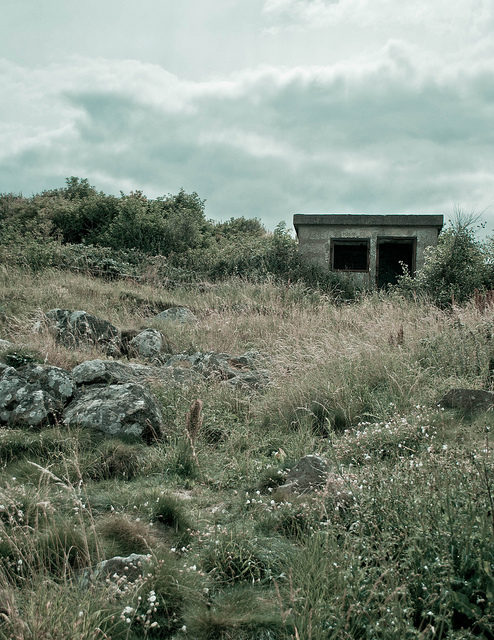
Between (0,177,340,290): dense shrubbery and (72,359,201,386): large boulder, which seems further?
(0,177,340,290): dense shrubbery

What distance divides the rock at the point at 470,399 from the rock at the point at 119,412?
10.0 feet

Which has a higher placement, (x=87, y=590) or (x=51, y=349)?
(x=51, y=349)

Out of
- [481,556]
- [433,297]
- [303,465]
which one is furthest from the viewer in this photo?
[433,297]

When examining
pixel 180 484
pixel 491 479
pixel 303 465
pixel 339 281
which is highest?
pixel 339 281

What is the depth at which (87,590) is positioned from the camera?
110 inches

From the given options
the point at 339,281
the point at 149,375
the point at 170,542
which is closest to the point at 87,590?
the point at 170,542

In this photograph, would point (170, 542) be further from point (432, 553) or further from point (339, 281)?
point (339, 281)

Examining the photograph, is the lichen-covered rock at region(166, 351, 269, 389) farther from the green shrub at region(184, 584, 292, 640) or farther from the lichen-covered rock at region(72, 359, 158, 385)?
the green shrub at region(184, 584, 292, 640)

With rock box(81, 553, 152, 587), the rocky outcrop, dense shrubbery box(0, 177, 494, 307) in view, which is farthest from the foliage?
rock box(81, 553, 152, 587)

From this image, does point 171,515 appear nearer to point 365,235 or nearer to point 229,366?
point 229,366

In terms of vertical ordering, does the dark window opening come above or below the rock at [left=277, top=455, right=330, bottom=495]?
above

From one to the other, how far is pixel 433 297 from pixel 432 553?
12.6m

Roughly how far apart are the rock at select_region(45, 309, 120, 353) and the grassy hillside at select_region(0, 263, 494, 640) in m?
0.58

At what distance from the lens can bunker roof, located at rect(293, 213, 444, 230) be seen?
60.7ft
